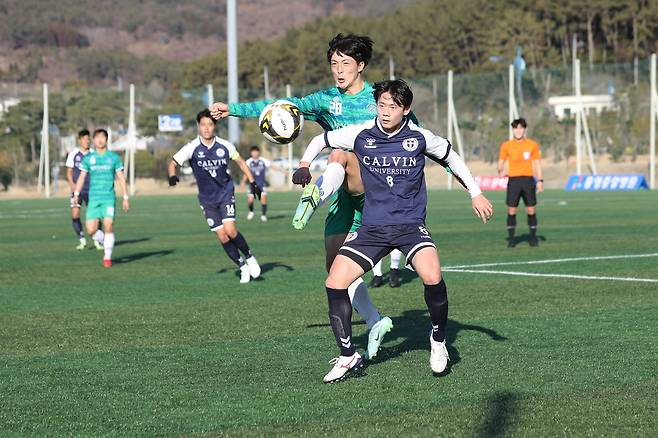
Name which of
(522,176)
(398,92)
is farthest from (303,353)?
(522,176)

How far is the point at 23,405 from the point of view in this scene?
667 centimetres

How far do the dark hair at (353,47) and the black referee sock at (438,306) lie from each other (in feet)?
6.47

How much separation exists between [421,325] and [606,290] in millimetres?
3010

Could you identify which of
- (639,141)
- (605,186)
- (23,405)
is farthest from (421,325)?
(639,141)

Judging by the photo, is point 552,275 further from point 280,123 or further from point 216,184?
point 280,123

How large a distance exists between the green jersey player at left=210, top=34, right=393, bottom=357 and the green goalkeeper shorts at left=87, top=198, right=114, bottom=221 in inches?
341

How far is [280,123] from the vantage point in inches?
338

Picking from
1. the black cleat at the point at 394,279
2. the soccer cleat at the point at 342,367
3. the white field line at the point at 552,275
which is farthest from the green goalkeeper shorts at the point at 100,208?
the soccer cleat at the point at 342,367

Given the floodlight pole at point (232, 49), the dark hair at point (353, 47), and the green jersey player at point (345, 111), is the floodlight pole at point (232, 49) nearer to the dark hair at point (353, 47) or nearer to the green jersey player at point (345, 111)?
the green jersey player at point (345, 111)

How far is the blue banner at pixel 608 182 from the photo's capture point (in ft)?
142

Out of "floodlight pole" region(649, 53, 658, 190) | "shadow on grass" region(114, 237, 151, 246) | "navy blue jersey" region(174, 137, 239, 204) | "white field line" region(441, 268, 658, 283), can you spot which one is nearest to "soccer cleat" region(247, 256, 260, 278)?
"navy blue jersey" region(174, 137, 239, 204)

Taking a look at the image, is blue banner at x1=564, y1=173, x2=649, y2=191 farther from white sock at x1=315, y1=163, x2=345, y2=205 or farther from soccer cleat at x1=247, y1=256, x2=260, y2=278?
white sock at x1=315, y1=163, x2=345, y2=205

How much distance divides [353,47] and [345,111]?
0.52 meters

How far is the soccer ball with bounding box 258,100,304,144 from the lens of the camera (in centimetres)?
856
